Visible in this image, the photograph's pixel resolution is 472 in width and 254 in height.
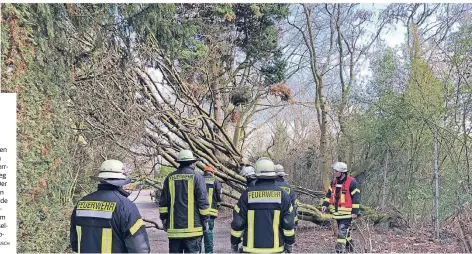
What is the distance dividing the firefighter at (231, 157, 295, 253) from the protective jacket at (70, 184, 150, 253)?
1.35 meters

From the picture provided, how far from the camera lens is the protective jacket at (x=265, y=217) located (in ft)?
15.9

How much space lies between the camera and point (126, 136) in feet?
27.4

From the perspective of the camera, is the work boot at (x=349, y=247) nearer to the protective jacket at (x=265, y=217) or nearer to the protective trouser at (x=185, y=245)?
the protective trouser at (x=185, y=245)

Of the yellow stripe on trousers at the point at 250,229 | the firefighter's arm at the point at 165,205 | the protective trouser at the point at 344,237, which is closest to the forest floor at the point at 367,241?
the protective trouser at the point at 344,237

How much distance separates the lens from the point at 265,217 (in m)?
4.85

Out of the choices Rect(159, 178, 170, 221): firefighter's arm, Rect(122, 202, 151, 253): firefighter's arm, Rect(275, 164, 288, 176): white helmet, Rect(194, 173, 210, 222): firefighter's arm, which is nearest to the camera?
Rect(122, 202, 151, 253): firefighter's arm

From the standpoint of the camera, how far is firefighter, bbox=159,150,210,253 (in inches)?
246

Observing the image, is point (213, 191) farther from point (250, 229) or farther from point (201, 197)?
point (250, 229)

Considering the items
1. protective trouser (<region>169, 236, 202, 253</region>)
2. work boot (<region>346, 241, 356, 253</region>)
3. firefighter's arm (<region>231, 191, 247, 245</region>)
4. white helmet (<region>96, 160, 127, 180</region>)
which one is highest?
white helmet (<region>96, 160, 127, 180</region>)

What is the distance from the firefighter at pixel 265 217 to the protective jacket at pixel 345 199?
3403 millimetres

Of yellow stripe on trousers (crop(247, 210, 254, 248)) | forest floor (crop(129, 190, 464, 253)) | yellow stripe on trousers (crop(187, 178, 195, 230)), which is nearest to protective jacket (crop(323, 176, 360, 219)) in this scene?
forest floor (crop(129, 190, 464, 253))

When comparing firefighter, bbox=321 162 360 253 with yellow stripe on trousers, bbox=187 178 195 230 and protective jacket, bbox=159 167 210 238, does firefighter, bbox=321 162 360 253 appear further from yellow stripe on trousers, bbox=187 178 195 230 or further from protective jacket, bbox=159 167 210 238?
yellow stripe on trousers, bbox=187 178 195 230

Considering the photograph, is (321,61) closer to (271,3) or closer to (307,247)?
(271,3)

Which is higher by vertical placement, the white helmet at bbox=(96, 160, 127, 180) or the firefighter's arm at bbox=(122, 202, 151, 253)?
the white helmet at bbox=(96, 160, 127, 180)
